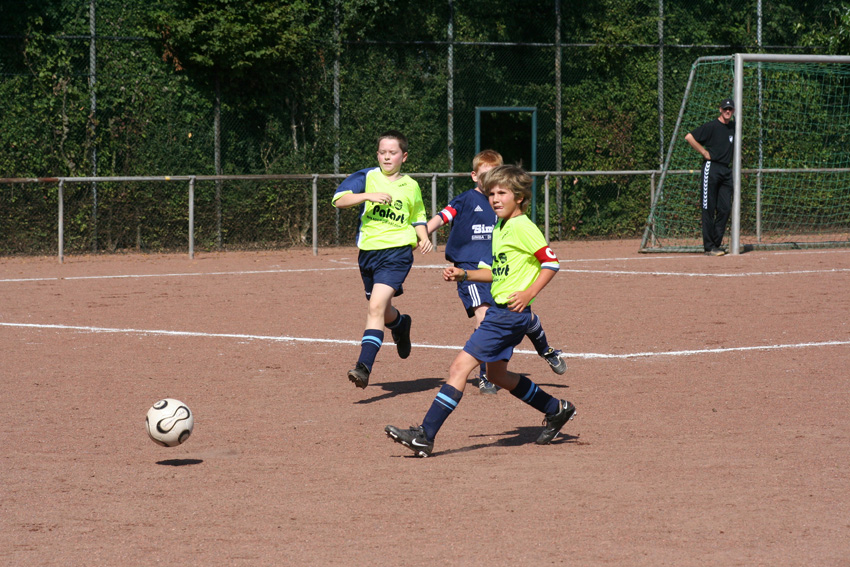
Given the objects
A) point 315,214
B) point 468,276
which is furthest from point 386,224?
point 315,214

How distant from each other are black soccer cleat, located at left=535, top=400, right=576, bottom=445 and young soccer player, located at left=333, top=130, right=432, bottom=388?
1.91 metres

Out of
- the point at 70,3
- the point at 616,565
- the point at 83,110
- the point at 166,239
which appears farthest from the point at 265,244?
the point at 616,565

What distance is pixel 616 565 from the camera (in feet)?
13.3

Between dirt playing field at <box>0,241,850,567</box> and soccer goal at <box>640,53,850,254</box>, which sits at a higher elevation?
soccer goal at <box>640,53,850,254</box>

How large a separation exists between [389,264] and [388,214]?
1.20ft

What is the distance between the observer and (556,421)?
607cm

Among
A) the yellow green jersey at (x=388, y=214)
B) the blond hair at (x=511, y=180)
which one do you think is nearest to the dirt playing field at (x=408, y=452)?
the yellow green jersey at (x=388, y=214)

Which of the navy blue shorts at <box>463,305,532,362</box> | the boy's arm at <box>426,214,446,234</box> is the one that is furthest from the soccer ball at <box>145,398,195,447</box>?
the boy's arm at <box>426,214,446,234</box>

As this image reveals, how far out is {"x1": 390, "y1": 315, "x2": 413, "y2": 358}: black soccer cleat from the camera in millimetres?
8234

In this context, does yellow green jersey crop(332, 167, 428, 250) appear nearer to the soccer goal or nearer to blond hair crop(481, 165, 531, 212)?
blond hair crop(481, 165, 531, 212)

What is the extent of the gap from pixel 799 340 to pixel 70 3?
1351 cm

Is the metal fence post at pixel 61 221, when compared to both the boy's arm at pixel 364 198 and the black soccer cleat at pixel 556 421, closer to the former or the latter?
the boy's arm at pixel 364 198

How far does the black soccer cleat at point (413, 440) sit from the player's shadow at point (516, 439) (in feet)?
0.55

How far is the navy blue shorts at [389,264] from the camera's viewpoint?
7836 millimetres
